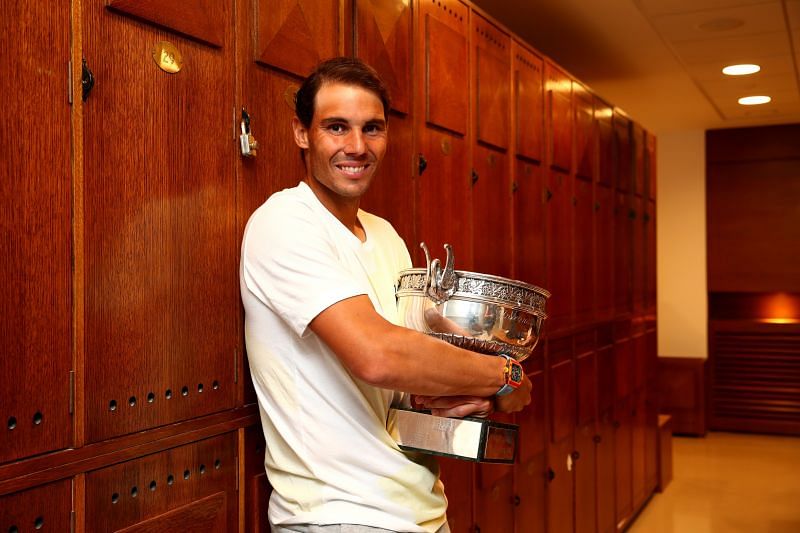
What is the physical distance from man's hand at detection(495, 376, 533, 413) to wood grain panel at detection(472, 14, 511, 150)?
1.38 m

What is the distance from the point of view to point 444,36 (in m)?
2.73

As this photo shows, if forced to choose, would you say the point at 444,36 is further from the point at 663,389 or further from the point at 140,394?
the point at 663,389

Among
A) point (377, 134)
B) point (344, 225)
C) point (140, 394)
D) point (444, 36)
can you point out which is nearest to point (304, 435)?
point (140, 394)

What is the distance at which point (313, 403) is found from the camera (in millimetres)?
1638

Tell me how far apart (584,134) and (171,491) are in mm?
3113

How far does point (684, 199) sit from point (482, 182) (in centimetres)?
561

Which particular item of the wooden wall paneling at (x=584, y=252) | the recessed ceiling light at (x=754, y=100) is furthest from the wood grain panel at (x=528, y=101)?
the recessed ceiling light at (x=754, y=100)

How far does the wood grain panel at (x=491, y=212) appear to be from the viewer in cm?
298

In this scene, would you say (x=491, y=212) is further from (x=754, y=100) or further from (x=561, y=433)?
(x=754, y=100)

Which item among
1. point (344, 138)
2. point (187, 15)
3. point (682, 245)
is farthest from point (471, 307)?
point (682, 245)

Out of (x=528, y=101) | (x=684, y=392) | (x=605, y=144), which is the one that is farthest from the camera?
(x=684, y=392)

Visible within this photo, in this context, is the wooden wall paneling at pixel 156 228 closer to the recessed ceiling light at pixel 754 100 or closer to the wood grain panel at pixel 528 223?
the wood grain panel at pixel 528 223

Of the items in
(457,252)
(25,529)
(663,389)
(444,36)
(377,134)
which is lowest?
(663,389)

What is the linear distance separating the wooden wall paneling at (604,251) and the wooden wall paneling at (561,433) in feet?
1.96
